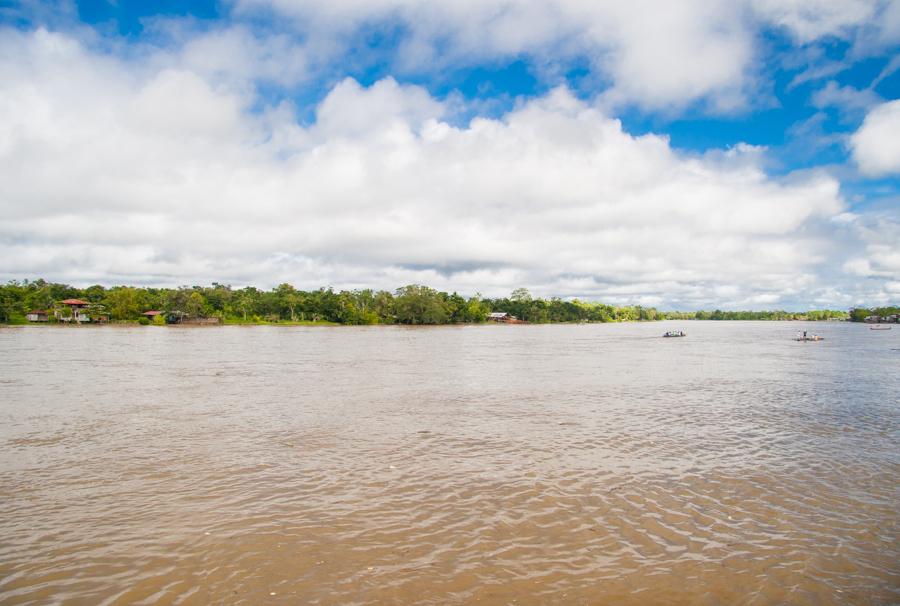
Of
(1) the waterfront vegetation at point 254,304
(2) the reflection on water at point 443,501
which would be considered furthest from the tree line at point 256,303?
(2) the reflection on water at point 443,501

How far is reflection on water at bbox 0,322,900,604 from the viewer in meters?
7.84

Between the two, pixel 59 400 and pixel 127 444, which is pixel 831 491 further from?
pixel 59 400

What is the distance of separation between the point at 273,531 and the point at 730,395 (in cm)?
2703

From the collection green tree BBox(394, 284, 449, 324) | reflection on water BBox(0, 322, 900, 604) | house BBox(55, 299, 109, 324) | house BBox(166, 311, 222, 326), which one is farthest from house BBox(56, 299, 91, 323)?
reflection on water BBox(0, 322, 900, 604)

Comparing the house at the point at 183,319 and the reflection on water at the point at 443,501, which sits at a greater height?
the house at the point at 183,319

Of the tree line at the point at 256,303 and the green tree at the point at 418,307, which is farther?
the green tree at the point at 418,307

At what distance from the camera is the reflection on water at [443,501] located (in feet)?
25.7

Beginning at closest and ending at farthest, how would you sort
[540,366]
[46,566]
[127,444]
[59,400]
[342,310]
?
[46,566] < [127,444] < [59,400] < [540,366] < [342,310]

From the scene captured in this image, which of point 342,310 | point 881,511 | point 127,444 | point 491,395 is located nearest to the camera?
point 881,511

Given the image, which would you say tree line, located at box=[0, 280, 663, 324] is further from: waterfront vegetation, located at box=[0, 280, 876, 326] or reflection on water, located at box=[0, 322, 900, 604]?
reflection on water, located at box=[0, 322, 900, 604]

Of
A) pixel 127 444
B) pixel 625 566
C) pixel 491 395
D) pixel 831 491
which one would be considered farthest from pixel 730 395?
pixel 127 444

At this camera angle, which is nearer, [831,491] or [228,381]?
[831,491]

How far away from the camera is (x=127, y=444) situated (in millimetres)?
15852

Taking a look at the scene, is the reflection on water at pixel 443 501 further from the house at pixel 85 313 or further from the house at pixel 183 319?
the house at pixel 85 313
